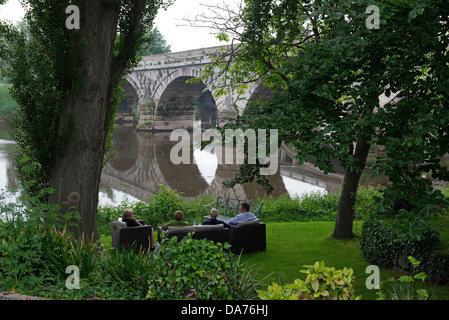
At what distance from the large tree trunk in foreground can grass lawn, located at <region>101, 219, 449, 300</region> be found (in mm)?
1909

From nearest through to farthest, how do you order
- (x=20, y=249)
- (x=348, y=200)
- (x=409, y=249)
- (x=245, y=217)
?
(x=20, y=249)
(x=409, y=249)
(x=245, y=217)
(x=348, y=200)

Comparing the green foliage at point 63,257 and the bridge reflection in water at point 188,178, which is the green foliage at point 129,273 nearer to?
the green foliage at point 63,257

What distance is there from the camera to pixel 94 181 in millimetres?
7254

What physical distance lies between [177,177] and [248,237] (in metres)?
11.6

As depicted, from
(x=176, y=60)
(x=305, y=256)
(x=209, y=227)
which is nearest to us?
(x=209, y=227)

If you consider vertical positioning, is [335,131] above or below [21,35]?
below

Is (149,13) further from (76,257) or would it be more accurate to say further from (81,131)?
(76,257)

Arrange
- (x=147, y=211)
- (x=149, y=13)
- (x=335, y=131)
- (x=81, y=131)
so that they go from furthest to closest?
(x=147, y=211) < (x=149, y=13) < (x=81, y=131) < (x=335, y=131)

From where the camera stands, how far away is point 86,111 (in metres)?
7.07

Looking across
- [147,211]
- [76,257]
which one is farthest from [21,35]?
[147,211]

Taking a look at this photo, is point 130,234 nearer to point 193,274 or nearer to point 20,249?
point 20,249

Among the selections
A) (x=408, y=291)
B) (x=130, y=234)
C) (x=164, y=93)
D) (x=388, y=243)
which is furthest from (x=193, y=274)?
(x=164, y=93)
